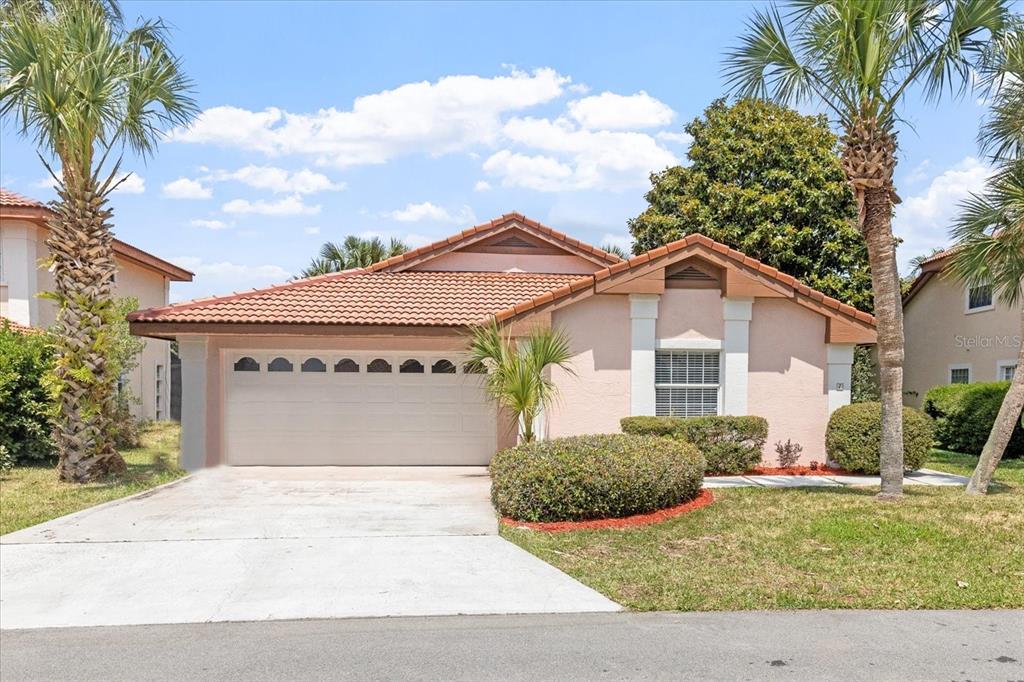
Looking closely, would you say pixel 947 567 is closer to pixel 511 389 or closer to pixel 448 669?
pixel 448 669

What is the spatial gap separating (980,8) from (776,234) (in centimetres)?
1258

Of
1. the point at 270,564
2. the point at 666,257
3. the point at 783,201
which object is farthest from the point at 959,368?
the point at 270,564

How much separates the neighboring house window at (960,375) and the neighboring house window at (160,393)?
24.3 meters

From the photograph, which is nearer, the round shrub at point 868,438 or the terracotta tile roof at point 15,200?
the round shrub at point 868,438

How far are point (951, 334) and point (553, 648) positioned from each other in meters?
22.6

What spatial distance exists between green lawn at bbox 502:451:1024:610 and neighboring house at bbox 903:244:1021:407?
11920mm

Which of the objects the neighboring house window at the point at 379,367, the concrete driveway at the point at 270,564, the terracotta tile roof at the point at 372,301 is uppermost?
the terracotta tile roof at the point at 372,301

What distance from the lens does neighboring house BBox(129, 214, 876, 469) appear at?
1346 centimetres

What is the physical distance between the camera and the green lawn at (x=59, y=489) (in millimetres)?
10094

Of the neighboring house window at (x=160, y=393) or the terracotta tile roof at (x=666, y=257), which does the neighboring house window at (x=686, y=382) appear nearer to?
the terracotta tile roof at (x=666, y=257)

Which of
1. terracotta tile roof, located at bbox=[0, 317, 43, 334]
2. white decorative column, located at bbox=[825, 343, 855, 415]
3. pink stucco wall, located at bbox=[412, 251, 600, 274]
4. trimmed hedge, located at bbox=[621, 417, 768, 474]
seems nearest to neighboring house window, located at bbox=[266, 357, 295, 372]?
pink stucco wall, located at bbox=[412, 251, 600, 274]

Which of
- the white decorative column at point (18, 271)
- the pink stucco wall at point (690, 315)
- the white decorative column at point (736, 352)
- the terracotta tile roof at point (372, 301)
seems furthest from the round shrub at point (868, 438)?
the white decorative column at point (18, 271)

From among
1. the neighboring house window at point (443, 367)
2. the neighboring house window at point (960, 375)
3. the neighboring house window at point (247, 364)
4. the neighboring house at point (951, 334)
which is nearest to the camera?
the neighboring house window at point (247, 364)

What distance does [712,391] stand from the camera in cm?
1385
